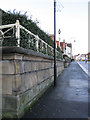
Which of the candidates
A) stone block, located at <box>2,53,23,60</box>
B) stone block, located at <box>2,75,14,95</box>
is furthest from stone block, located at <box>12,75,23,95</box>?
stone block, located at <box>2,53,23,60</box>

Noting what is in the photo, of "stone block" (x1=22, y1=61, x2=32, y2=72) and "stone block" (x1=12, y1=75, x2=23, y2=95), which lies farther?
"stone block" (x1=22, y1=61, x2=32, y2=72)

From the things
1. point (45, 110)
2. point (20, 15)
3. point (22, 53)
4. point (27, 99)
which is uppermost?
point (20, 15)

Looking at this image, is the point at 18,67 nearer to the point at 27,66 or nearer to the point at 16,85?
the point at 16,85

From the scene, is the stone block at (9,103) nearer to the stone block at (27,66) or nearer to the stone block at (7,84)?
the stone block at (7,84)

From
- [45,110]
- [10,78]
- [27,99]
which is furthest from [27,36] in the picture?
[45,110]

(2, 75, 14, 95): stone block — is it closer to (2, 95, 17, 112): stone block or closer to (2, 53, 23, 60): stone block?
(2, 95, 17, 112): stone block

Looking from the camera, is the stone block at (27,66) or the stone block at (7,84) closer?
the stone block at (7,84)

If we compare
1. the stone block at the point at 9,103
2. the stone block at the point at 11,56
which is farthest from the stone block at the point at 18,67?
the stone block at the point at 9,103

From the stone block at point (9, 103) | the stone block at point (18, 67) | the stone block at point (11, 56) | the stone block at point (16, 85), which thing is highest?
the stone block at point (11, 56)

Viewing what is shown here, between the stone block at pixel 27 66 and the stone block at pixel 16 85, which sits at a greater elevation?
the stone block at pixel 27 66

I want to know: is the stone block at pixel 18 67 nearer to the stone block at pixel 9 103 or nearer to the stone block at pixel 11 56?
the stone block at pixel 11 56

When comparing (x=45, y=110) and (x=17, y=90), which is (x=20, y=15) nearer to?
(x=17, y=90)

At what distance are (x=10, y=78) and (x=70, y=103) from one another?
262 cm

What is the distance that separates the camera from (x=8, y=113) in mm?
3535
